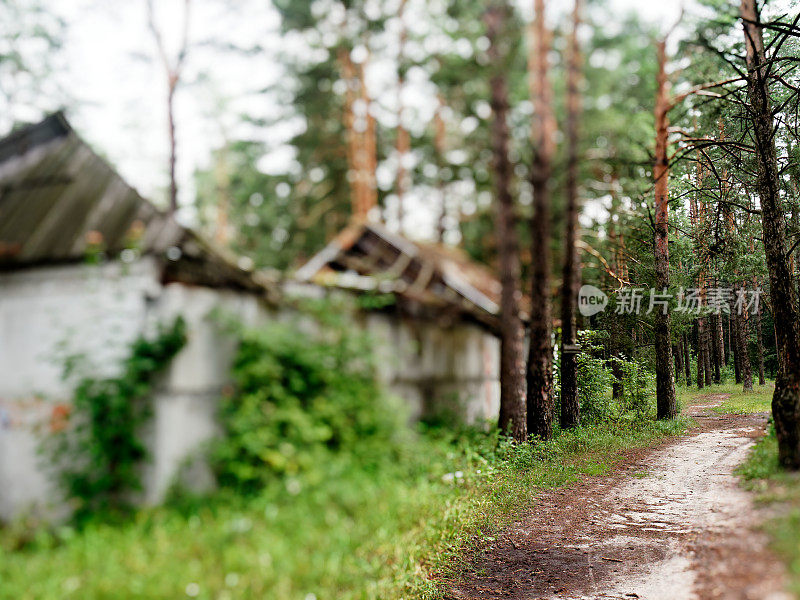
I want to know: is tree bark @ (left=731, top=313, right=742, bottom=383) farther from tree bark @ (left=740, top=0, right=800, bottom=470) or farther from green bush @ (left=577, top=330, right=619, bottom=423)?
green bush @ (left=577, top=330, right=619, bottom=423)

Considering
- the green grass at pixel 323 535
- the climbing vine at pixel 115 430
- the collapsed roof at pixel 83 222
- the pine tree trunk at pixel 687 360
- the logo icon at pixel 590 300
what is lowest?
the green grass at pixel 323 535

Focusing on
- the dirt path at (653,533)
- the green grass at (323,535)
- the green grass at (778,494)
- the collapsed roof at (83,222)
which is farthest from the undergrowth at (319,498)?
the collapsed roof at (83,222)

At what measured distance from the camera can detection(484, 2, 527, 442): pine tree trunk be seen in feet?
10.8

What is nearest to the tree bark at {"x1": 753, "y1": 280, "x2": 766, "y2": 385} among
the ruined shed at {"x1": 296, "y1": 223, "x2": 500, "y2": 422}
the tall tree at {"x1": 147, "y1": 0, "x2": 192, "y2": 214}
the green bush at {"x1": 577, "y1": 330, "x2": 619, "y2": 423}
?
the green bush at {"x1": 577, "y1": 330, "x2": 619, "y2": 423}

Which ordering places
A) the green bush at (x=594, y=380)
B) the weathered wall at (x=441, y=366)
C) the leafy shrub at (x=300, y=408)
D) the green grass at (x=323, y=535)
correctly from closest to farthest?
the green bush at (x=594, y=380) < the green grass at (x=323, y=535) < the leafy shrub at (x=300, y=408) < the weathered wall at (x=441, y=366)

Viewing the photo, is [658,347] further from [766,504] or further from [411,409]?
[411,409]

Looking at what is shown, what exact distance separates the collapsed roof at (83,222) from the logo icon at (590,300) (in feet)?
7.47

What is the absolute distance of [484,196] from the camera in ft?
18.1

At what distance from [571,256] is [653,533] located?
1.16 metres

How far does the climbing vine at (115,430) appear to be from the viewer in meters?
3.55

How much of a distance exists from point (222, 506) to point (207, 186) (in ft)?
68.1

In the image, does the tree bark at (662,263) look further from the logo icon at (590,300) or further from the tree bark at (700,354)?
the logo icon at (590,300)

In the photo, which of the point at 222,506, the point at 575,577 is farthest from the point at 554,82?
the point at 222,506

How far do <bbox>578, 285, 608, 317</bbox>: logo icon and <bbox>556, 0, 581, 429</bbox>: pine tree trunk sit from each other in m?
0.03
